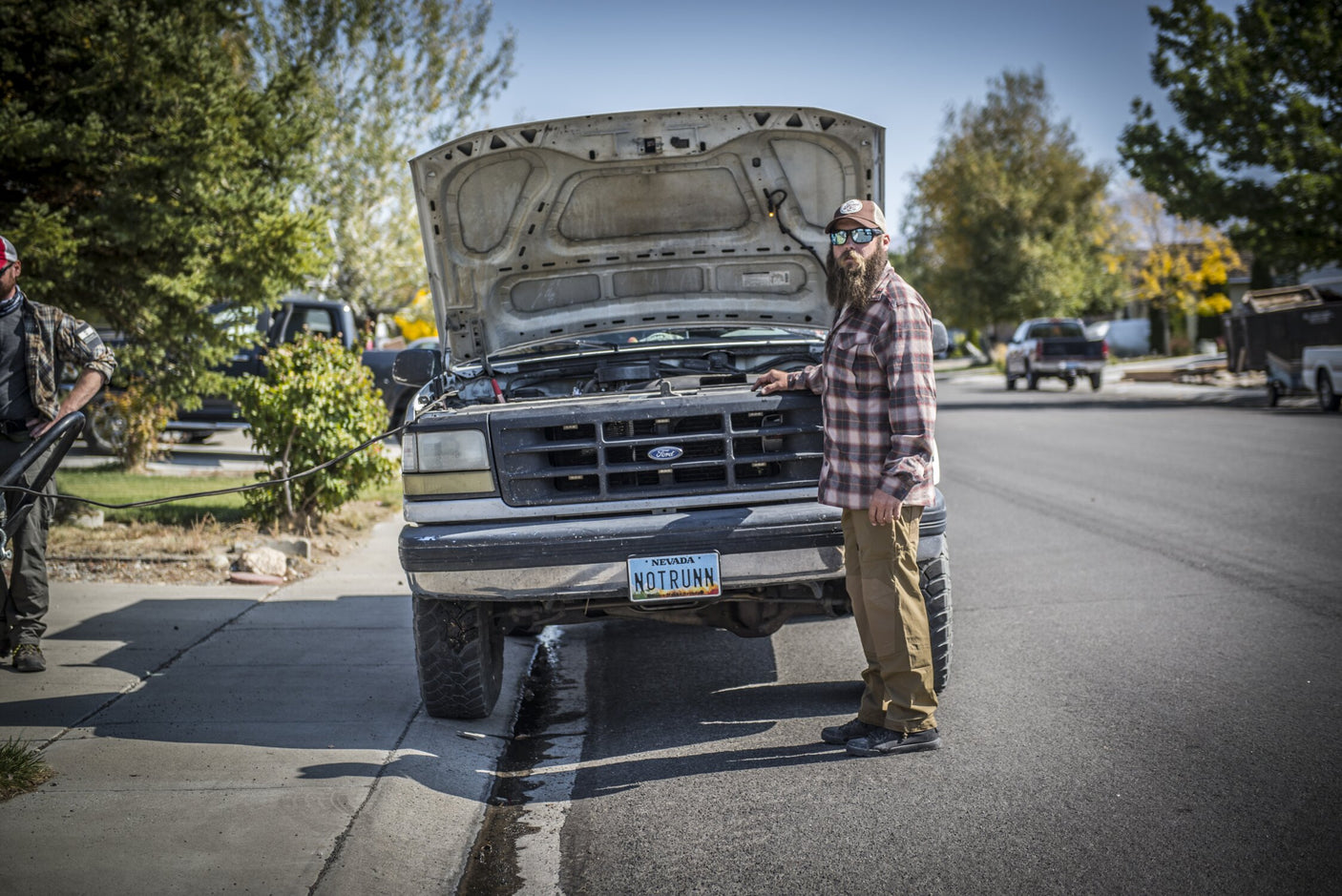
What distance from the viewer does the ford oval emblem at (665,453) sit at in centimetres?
449

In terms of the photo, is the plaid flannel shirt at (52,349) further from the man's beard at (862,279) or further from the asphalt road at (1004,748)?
the man's beard at (862,279)

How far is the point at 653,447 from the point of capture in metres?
4.51

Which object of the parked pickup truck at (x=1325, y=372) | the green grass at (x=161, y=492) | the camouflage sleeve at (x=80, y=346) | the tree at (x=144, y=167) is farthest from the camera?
the parked pickup truck at (x=1325, y=372)

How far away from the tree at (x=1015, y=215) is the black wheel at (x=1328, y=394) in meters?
27.5

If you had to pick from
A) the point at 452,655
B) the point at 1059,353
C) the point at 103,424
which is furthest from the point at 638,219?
the point at 1059,353

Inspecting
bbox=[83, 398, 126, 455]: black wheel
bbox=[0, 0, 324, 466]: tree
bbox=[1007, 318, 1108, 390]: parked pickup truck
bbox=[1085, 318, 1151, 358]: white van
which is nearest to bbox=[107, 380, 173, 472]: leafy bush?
bbox=[83, 398, 126, 455]: black wheel

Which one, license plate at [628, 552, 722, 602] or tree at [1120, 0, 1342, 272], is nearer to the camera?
license plate at [628, 552, 722, 602]

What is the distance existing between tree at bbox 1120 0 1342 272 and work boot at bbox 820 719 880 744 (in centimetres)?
2183

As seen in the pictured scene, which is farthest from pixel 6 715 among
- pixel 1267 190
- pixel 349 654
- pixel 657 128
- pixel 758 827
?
pixel 1267 190

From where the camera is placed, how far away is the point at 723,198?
613cm

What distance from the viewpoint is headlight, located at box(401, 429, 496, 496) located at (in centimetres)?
447

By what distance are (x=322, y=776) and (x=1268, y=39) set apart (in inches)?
1010

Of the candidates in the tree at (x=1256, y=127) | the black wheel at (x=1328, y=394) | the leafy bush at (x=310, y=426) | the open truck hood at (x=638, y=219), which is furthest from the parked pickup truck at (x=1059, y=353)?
the open truck hood at (x=638, y=219)

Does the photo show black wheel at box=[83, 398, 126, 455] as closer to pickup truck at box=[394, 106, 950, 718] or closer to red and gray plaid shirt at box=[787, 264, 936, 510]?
pickup truck at box=[394, 106, 950, 718]
